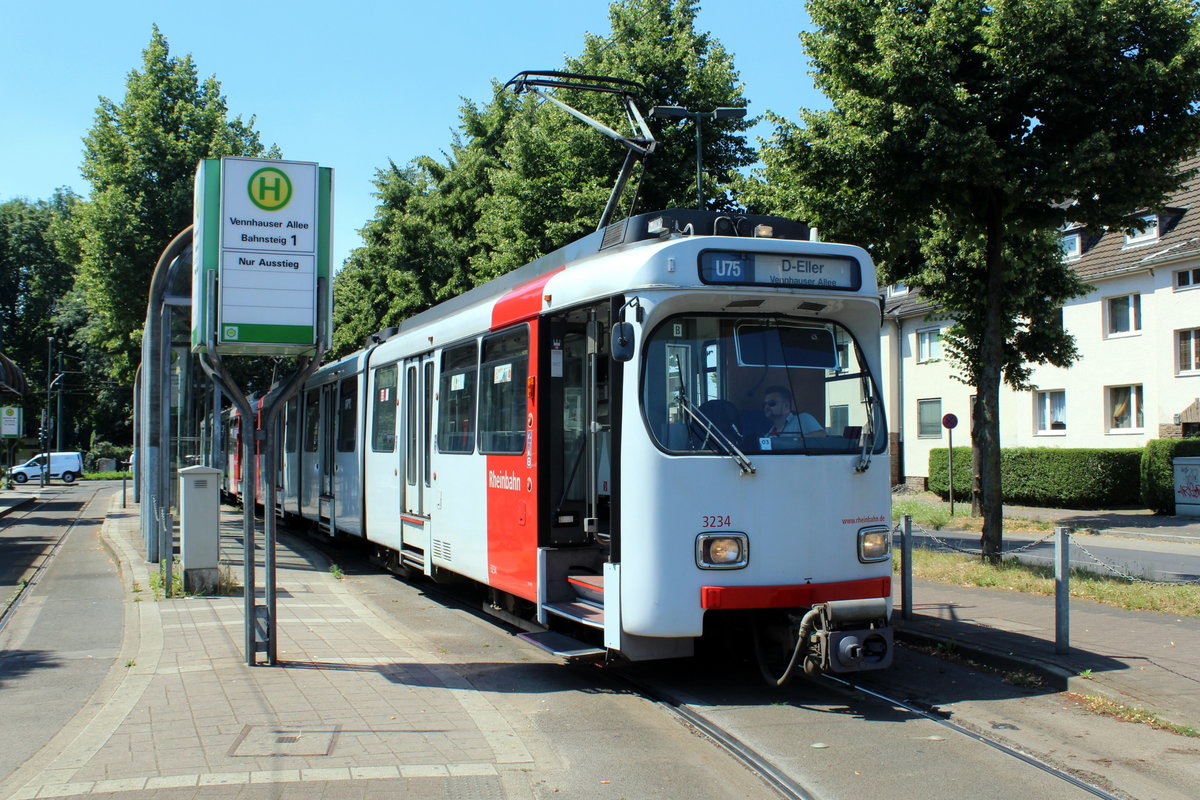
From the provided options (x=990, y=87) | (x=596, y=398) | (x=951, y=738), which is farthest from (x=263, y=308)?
(x=990, y=87)

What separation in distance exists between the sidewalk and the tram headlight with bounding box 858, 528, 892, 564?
2.63 m

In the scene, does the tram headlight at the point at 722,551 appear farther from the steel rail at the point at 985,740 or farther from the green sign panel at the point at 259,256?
the green sign panel at the point at 259,256

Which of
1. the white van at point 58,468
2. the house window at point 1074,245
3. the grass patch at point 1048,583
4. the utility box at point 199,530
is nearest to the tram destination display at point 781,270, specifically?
the grass patch at point 1048,583

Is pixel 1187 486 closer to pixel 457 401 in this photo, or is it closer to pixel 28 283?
pixel 457 401

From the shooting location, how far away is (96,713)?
22.3 feet

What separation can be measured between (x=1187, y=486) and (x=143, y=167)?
25.6m

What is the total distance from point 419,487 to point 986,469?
752cm

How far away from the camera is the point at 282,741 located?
19.5 feet

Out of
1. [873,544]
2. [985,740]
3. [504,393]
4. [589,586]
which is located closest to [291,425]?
[504,393]

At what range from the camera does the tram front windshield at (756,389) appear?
6.89 m

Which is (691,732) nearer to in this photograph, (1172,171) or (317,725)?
(317,725)

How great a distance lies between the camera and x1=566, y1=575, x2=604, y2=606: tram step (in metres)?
7.65

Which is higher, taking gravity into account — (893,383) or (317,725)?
(893,383)

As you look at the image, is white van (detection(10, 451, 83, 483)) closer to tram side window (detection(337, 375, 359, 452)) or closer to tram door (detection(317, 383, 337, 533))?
tram door (detection(317, 383, 337, 533))
